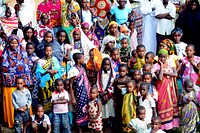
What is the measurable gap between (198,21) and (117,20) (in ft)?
5.10

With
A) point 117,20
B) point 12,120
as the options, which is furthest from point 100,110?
point 117,20

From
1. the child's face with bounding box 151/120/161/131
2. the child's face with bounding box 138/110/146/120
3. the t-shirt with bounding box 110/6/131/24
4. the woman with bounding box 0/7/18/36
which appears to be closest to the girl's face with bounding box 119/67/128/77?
the child's face with bounding box 138/110/146/120

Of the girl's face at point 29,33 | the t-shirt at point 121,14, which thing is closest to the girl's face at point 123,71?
the girl's face at point 29,33

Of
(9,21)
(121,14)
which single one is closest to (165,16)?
(121,14)

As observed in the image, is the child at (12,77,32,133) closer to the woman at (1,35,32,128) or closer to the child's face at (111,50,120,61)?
the woman at (1,35,32,128)

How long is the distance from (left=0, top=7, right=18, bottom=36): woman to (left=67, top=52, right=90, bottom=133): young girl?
7.36 feet

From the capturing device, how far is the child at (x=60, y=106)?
25.5 feet

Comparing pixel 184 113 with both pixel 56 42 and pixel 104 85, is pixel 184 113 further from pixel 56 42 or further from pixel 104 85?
pixel 56 42

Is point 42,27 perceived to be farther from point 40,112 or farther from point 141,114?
point 141,114

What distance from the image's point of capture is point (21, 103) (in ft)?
25.6

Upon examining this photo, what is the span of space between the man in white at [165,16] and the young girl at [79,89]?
111 inches

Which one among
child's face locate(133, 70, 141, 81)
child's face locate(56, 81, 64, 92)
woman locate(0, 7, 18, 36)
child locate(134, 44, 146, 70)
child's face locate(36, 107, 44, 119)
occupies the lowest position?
child's face locate(36, 107, 44, 119)

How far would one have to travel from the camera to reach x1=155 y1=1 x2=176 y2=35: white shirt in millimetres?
10273

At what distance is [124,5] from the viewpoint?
10.2m
